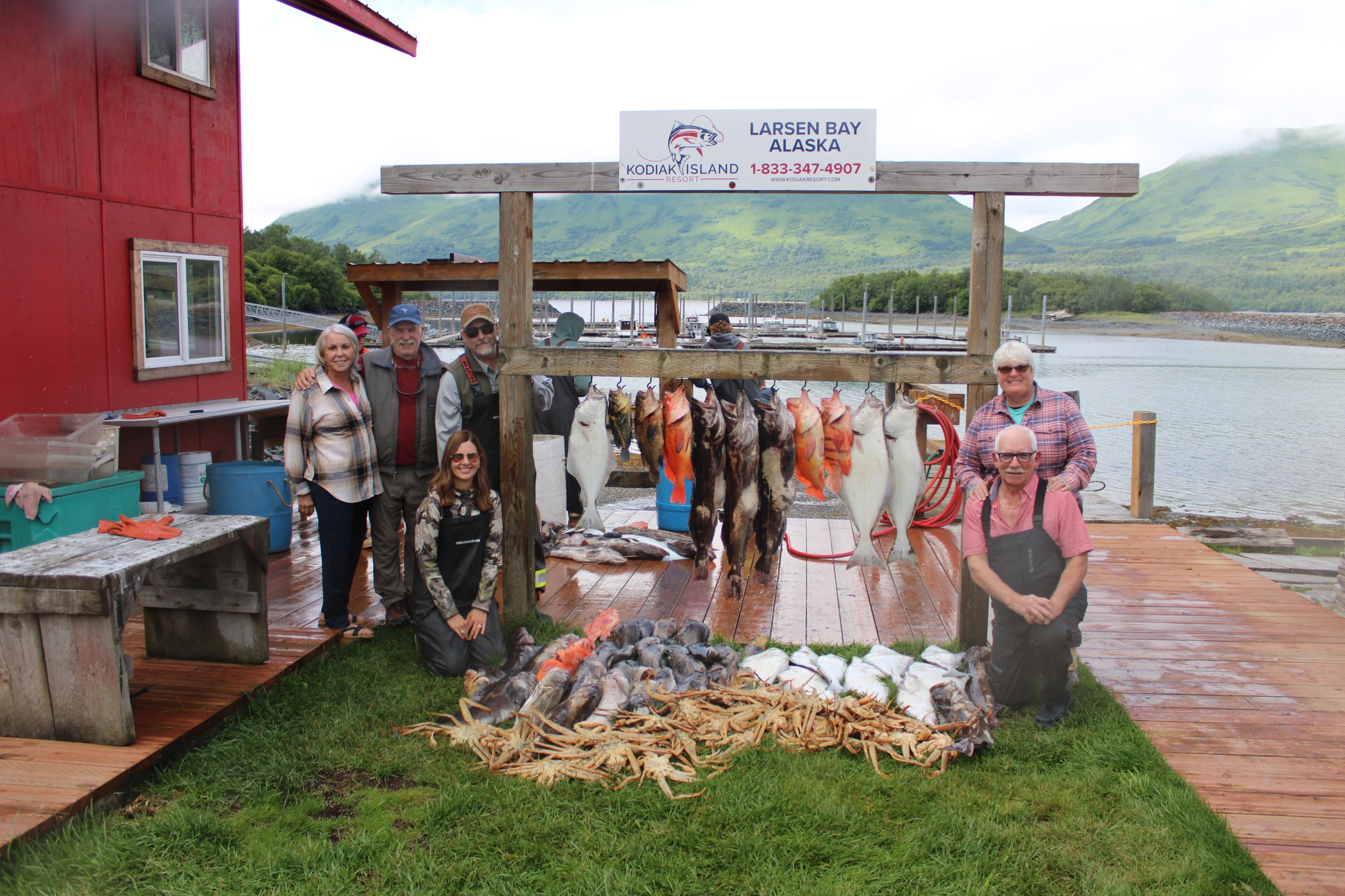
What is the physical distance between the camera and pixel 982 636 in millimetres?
4816

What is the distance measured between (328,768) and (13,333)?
5142mm

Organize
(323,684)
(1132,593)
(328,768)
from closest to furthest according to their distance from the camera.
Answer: (328,768), (323,684), (1132,593)

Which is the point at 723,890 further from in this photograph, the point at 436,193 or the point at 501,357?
the point at 436,193

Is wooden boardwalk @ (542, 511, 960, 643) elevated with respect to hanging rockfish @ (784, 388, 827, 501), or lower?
lower

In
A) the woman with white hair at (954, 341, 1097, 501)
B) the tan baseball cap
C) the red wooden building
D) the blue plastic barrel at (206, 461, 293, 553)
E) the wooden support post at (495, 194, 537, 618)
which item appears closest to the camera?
the woman with white hair at (954, 341, 1097, 501)

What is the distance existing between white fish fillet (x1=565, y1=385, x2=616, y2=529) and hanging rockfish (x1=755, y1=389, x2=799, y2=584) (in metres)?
0.85

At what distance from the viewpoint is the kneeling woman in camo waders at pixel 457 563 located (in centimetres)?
458

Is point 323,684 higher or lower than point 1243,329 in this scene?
lower

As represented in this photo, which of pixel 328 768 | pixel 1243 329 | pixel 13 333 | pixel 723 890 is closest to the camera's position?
pixel 723 890

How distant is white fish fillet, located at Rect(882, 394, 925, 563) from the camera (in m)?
4.52

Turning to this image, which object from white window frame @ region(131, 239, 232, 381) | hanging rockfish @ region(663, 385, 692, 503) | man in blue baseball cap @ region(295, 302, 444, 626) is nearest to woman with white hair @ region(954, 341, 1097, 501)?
hanging rockfish @ region(663, 385, 692, 503)

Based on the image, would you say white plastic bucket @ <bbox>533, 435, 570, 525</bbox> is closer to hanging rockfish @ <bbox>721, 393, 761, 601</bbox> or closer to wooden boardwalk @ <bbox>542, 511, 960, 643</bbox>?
wooden boardwalk @ <bbox>542, 511, 960, 643</bbox>

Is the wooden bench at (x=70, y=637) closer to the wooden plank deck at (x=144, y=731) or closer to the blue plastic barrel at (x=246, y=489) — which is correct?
the wooden plank deck at (x=144, y=731)

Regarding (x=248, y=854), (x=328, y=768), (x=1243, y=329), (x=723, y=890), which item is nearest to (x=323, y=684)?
(x=328, y=768)
